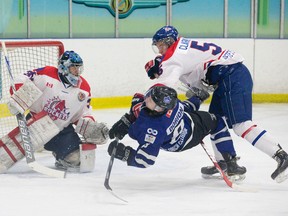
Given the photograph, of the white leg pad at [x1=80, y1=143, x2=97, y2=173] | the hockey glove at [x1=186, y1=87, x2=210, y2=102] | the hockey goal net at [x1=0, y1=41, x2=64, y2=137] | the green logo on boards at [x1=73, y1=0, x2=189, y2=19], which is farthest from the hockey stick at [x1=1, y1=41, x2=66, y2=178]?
the green logo on boards at [x1=73, y1=0, x2=189, y2=19]

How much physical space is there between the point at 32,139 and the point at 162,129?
1.02m

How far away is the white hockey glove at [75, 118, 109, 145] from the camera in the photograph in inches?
189

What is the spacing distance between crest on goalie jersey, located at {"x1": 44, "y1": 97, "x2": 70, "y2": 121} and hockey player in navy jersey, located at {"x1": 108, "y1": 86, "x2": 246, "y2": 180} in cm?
65

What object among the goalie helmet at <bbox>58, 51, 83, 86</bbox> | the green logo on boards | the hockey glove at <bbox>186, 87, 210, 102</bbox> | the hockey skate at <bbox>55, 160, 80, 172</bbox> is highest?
the green logo on boards

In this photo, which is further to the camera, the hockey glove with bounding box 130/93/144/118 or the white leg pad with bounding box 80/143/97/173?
the white leg pad with bounding box 80/143/97/173

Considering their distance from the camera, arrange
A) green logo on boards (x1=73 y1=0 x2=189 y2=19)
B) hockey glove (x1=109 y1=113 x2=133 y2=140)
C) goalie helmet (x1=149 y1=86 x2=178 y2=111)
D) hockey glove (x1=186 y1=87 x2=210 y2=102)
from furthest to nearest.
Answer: green logo on boards (x1=73 y1=0 x2=189 y2=19) < hockey glove (x1=186 y1=87 x2=210 y2=102) < hockey glove (x1=109 y1=113 x2=133 y2=140) < goalie helmet (x1=149 y1=86 x2=178 y2=111)

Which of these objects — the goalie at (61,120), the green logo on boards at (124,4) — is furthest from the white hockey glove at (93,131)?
the green logo on boards at (124,4)

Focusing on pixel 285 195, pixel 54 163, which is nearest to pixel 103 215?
pixel 285 195

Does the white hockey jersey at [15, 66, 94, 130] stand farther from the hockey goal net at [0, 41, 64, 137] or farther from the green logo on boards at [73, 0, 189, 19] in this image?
the green logo on boards at [73, 0, 189, 19]

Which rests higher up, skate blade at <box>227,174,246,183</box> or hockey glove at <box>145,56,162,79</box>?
hockey glove at <box>145,56,162,79</box>

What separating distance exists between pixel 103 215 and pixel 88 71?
4.04 m

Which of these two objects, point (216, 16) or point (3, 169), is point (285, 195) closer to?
point (3, 169)

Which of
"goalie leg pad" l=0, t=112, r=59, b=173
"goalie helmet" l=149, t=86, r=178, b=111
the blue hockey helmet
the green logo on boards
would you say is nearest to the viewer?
"goalie helmet" l=149, t=86, r=178, b=111

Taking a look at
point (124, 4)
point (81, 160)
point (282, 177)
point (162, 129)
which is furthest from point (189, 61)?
point (124, 4)
